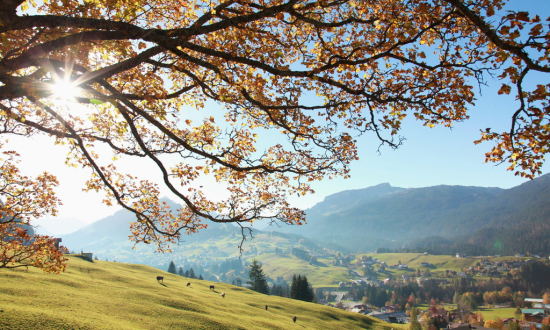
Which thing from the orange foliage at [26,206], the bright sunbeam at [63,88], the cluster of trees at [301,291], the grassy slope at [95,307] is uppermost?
the bright sunbeam at [63,88]

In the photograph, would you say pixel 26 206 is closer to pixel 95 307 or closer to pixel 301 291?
pixel 95 307

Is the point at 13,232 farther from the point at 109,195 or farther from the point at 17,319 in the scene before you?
the point at 17,319

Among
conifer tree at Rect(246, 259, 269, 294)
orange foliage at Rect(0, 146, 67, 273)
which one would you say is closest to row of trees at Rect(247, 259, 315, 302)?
conifer tree at Rect(246, 259, 269, 294)

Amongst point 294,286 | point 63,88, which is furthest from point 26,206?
point 294,286

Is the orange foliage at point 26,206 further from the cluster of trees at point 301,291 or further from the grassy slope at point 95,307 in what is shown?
the cluster of trees at point 301,291

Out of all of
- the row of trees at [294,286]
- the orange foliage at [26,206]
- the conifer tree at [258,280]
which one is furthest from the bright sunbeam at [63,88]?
the conifer tree at [258,280]

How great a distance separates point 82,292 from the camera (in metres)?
27.9

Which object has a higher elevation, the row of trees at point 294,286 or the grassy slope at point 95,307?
the grassy slope at point 95,307

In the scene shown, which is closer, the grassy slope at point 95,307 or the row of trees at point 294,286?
the grassy slope at point 95,307

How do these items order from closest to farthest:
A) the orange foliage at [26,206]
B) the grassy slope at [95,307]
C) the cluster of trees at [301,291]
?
the orange foliage at [26,206] → the grassy slope at [95,307] → the cluster of trees at [301,291]

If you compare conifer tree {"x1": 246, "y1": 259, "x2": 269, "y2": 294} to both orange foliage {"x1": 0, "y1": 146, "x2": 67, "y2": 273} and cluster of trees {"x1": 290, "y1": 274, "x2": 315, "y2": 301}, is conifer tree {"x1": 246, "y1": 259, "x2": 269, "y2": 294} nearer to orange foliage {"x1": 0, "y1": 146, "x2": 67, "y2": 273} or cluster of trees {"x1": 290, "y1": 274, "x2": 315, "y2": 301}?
cluster of trees {"x1": 290, "y1": 274, "x2": 315, "y2": 301}

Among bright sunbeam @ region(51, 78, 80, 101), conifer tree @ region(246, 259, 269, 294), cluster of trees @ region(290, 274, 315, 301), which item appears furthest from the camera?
conifer tree @ region(246, 259, 269, 294)

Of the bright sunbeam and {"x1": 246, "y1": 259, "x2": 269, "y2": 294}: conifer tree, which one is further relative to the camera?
{"x1": 246, "y1": 259, "x2": 269, "y2": 294}: conifer tree

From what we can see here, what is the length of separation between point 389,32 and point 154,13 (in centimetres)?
990
